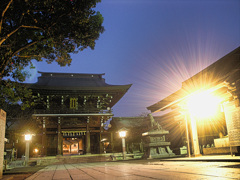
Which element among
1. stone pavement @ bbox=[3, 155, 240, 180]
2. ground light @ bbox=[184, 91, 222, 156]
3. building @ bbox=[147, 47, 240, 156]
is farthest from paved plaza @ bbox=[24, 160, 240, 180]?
ground light @ bbox=[184, 91, 222, 156]

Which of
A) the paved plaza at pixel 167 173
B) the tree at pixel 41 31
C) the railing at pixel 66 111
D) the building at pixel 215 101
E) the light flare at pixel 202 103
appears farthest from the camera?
the railing at pixel 66 111

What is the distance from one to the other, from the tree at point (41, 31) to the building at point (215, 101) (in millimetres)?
4643

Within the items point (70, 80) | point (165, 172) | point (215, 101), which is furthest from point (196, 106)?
point (70, 80)

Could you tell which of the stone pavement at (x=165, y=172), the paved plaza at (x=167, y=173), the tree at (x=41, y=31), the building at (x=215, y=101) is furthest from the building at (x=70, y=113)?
the paved plaza at (x=167, y=173)

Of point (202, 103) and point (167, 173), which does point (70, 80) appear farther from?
point (167, 173)

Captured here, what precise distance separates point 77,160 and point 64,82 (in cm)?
959

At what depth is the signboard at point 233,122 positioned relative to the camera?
23.6ft

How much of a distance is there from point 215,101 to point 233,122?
2.83 m

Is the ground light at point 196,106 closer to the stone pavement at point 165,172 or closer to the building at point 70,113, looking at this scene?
the stone pavement at point 165,172

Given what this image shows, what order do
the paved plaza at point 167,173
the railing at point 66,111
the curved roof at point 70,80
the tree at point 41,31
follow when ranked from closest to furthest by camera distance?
the paved plaza at point 167,173 < the tree at point 41,31 < the railing at point 66,111 < the curved roof at point 70,80

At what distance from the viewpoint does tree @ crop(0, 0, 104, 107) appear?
591cm

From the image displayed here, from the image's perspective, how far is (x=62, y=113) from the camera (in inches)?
736

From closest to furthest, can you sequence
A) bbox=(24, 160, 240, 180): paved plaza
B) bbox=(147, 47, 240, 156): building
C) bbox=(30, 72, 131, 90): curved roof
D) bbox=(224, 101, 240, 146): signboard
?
bbox=(24, 160, 240, 180): paved plaza → bbox=(147, 47, 240, 156): building → bbox=(224, 101, 240, 146): signboard → bbox=(30, 72, 131, 90): curved roof

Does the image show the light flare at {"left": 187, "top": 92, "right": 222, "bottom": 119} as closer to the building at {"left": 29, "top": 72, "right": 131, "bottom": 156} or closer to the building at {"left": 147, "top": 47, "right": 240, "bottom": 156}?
the building at {"left": 147, "top": 47, "right": 240, "bottom": 156}
